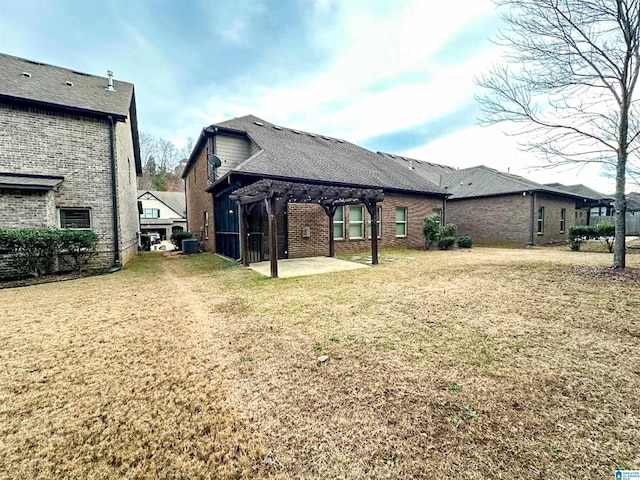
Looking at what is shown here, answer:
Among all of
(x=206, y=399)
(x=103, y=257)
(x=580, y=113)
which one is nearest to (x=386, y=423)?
(x=206, y=399)

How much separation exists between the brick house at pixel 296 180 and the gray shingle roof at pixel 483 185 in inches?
128

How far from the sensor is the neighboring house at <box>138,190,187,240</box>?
33.1 metres

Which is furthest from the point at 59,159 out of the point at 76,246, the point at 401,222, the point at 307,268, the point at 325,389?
the point at 401,222

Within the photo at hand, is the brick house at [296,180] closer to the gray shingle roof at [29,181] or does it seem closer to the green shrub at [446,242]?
the green shrub at [446,242]

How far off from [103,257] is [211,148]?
6.00 m

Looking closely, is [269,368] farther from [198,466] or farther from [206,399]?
[198,466]

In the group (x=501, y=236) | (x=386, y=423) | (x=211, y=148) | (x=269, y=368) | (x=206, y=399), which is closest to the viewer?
(x=386, y=423)

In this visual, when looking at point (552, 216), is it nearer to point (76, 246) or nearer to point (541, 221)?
point (541, 221)

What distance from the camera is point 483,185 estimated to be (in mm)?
17594

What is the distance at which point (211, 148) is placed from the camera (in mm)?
12125

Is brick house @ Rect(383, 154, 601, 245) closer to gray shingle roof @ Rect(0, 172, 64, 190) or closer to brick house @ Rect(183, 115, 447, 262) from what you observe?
brick house @ Rect(183, 115, 447, 262)

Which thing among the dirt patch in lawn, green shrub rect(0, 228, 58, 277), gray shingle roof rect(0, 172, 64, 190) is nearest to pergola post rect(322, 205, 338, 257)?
the dirt patch in lawn

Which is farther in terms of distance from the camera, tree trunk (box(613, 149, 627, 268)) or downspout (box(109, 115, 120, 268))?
downspout (box(109, 115, 120, 268))

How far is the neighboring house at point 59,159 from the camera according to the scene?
7.92 m
